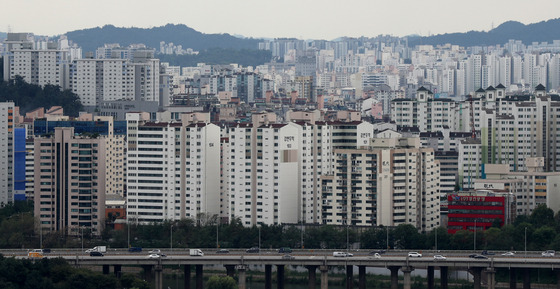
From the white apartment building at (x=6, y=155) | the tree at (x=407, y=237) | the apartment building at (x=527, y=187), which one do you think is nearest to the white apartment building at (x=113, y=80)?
the white apartment building at (x=6, y=155)

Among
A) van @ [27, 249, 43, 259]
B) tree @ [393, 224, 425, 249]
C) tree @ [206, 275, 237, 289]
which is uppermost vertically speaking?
tree @ [393, 224, 425, 249]

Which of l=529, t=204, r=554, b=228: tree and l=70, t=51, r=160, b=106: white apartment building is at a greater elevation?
l=70, t=51, r=160, b=106: white apartment building

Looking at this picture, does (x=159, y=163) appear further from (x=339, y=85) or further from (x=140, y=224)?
(x=339, y=85)

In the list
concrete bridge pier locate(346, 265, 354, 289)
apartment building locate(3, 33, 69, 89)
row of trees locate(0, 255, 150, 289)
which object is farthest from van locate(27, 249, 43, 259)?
apartment building locate(3, 33, 69, 89)

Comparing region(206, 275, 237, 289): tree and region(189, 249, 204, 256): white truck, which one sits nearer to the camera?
region(206, 275, 237, 289): tree

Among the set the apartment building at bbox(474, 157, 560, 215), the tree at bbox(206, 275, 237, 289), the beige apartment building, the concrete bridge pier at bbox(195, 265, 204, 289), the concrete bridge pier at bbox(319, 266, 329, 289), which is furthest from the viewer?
the apartment building at bbox(474, 157, 560, 215)

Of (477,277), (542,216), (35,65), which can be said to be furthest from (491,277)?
(35,65)

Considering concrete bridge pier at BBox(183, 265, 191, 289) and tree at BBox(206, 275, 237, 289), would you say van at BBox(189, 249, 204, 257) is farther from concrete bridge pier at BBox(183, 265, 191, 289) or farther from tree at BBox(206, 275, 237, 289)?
tree at BBox(206, 275, 237, 289)
